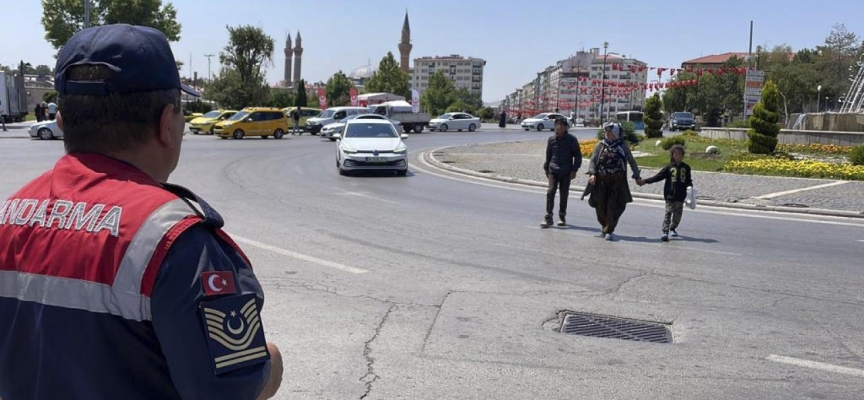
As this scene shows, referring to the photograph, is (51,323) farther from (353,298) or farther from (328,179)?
(328,179)

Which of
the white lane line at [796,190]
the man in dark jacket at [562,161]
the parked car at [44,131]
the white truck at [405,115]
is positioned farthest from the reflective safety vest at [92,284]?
the white truck at [405,115]

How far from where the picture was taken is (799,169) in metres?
20.5

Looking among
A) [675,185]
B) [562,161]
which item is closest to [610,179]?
[675,185]

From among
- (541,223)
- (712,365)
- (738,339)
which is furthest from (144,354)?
(541,223)

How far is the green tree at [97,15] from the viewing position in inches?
2450

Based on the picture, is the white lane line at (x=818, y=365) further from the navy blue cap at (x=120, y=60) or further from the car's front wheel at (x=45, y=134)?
the car's front wheel at (x=45, y=134)

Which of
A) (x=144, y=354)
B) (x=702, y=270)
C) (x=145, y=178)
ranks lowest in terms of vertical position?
(x=702, y=270)

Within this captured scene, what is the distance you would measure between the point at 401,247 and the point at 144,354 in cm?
819

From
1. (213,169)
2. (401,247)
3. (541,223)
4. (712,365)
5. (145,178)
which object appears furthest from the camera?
(213,169)

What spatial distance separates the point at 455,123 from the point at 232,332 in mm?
57757

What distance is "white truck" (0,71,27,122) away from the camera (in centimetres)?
4421

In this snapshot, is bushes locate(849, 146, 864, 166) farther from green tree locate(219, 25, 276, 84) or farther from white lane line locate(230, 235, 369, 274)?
green tree locate(219, 25, 276, 84)

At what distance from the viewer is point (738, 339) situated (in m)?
6.00

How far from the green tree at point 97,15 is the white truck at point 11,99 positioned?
12.3 m
